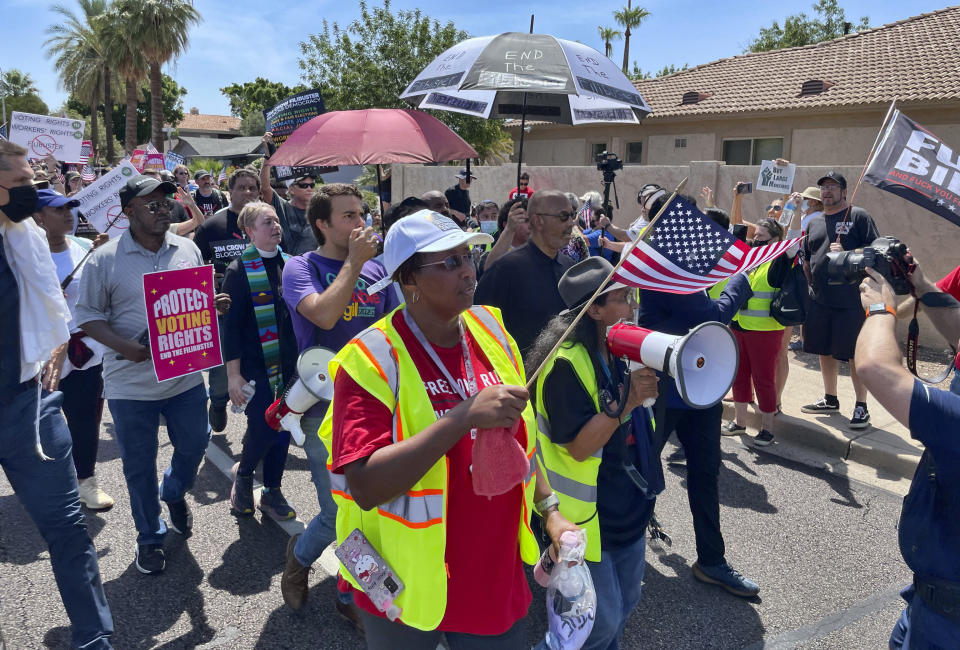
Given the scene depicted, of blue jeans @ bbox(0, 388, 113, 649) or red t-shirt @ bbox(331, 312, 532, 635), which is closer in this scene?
red t-shirt @ bbox(331, 312, 532, 635)

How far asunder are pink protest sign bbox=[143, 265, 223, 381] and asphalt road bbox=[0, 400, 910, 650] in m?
1.14

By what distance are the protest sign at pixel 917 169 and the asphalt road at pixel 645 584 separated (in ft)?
6.71

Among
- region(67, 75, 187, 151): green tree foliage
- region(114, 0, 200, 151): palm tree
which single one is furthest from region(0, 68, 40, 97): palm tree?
region(114, 0, 200, 151): palm tree

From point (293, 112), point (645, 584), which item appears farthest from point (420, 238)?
point (293, 112)

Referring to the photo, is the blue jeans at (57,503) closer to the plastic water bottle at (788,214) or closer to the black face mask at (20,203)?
the black face mask at (20,203)

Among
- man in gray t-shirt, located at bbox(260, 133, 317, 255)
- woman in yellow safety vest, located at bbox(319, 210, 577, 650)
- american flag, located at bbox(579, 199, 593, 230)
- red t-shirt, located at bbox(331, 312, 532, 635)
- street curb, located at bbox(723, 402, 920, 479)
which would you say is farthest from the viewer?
american flag, located at bbox(579, 199, 593, 230)

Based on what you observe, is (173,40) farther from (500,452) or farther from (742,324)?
(500,452)

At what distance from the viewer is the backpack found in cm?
566

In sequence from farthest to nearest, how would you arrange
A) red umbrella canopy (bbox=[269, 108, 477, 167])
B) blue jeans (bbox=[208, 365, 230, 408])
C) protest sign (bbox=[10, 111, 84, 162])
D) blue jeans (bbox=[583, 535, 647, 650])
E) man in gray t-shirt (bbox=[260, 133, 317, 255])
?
protest sign (bbox=[10, 111, 84, 162])
man in gray t-shirt (bbox=[260, 133, 317, 255])
red umbrella canopy (bbox=[269, 108, 477, 167])
blue jeans (bbox=[208, 365, 230, 408])
blue jeans (bbox=[583, 535, 647, 650])

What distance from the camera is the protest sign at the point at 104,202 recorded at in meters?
5.17

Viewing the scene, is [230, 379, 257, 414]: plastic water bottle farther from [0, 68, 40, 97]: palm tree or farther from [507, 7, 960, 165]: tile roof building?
[0, 68, 40, 97]: palm tree

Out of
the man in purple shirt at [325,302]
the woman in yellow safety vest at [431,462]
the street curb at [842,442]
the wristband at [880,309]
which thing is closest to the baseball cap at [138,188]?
the man in purple shirt at [325,302]

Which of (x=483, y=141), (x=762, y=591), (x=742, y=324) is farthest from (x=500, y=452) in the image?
(x=483, y=141)

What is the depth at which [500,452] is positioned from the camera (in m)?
1.78
